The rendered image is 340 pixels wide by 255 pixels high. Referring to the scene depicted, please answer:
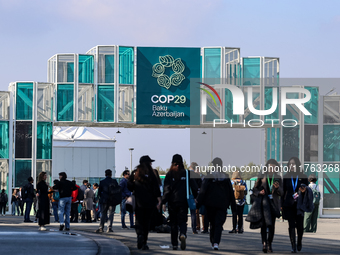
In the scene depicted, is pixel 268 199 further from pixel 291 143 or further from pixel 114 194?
pixel 291 143

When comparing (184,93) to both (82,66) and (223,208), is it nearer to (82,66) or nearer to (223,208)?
(82,66)

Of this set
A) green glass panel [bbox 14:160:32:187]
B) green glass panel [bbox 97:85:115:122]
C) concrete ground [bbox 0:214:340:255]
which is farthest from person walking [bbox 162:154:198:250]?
green glass panel [bbox 14:160:32:187]

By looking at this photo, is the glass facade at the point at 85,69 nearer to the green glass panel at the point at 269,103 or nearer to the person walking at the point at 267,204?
the green glass panel at the point at 269,103

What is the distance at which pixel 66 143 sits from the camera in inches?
2721

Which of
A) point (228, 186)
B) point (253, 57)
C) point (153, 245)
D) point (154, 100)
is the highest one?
point (253, 57)

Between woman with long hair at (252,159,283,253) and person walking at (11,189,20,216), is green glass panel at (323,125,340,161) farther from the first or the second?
woman with long hair at (252,159,283,253)

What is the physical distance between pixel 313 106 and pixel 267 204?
71.8ft

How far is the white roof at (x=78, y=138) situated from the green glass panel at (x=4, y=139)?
3396cm

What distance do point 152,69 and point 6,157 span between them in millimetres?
8270

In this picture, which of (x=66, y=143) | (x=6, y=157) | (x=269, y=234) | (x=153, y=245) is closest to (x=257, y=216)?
(x=269, y=234)

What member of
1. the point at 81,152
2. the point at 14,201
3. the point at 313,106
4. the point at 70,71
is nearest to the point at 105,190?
the point at 70,71

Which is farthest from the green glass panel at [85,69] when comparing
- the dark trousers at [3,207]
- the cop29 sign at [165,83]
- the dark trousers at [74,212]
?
the dark trousers at [74,212]

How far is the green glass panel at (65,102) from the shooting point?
34.3 meters

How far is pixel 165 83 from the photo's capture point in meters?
33.9
